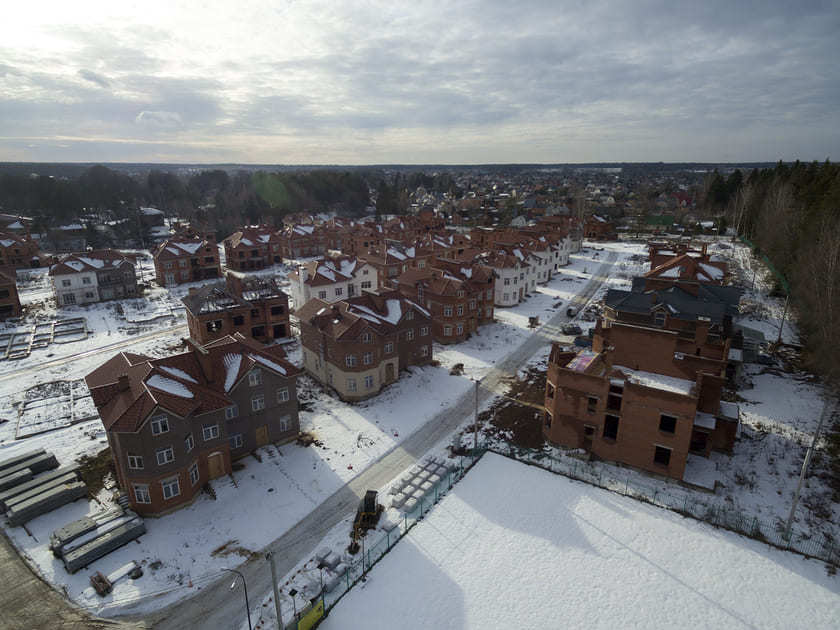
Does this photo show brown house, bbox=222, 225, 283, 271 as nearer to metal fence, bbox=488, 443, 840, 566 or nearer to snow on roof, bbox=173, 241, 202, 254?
snow on roof, bbox=173, 241, 202, 254

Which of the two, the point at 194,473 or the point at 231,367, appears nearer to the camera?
the point at 194,473

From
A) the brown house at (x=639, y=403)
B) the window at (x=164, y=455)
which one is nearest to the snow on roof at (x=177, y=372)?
the window at (x=164, y=455)

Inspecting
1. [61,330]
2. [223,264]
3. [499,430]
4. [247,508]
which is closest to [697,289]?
[499,430]

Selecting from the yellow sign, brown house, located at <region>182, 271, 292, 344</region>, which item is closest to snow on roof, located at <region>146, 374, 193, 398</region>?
the yellow sign

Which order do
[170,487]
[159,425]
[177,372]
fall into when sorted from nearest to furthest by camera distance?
[159,425]
[170,487]
[177,372]

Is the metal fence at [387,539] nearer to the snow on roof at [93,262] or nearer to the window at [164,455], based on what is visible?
the window at [164,455]

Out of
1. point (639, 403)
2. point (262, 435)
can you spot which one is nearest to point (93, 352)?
point (262, 435)

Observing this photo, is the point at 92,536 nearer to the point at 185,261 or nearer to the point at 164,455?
the point at 164,455

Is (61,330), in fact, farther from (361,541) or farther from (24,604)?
(361,541)
